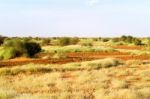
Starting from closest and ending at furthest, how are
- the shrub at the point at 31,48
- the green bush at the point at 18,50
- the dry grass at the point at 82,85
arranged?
the dry grass at the point at 82,85, the green bush at the point at 18,50, the shrub at the point at 31,48

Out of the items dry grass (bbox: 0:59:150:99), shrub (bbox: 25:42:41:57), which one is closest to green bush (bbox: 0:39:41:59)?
shrub (bbox: 25:42:41:57)

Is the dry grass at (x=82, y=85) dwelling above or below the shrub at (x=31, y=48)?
below

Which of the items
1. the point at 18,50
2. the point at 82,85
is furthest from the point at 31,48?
the point at 82,85

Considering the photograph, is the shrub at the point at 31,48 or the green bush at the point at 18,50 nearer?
the green bush at the point at 18,50

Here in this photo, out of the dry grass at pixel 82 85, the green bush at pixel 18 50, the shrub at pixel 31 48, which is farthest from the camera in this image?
the shrub at pixel 31 48

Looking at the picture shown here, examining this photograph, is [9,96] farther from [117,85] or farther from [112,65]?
[112,65]

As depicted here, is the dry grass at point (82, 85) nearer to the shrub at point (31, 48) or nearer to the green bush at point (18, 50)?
the green bush at point (18, 50)

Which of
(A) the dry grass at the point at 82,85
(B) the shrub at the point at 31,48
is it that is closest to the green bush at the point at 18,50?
(B) the shrub at the point at 31,48

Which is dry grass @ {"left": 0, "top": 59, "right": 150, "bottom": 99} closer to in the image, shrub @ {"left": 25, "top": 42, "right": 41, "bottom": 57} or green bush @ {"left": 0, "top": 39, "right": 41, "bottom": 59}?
green bush @ {"left": 0, "top": 39, "right": 41, "bottom": 59}

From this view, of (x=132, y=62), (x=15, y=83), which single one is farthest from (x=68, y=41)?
(x=15, y=83)

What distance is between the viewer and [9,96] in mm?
14023

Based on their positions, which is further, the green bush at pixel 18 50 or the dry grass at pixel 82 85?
the green bush at pixel 18 50

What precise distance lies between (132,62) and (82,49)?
79.0 ft

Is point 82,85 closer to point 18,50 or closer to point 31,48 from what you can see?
point 18,50
